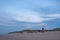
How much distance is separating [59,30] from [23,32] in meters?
1.93

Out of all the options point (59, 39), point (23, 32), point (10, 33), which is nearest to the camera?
point (59, 39)

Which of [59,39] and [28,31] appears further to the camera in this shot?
[28,31]

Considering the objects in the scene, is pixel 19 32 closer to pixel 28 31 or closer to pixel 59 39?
pixel 28 31

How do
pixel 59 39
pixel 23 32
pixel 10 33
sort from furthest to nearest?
pixel 23 32
pixel 10 33
pixel 59 39

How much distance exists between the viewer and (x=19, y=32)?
679 centimetres

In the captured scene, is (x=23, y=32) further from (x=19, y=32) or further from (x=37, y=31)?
(x=37, y=31)

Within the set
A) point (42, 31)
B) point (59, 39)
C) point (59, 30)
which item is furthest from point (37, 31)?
point (59, 39)

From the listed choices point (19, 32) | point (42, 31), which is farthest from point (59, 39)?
point (19, 32)

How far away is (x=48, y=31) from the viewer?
22.4 ft

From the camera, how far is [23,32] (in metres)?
7.00

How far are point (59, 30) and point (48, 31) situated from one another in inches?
25.5

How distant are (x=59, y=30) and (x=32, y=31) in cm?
147

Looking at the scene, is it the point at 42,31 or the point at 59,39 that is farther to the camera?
the point at 42,31

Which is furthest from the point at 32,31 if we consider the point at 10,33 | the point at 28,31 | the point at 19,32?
the point at 10,33
